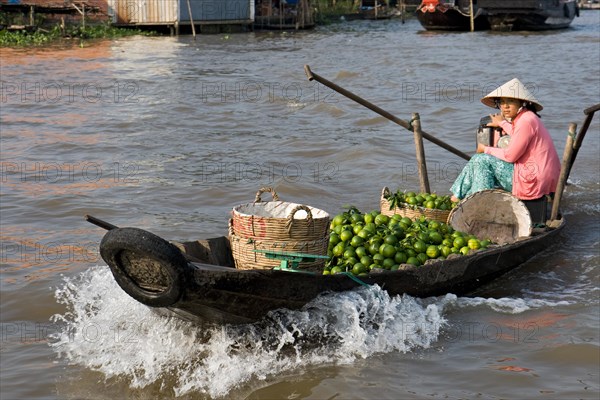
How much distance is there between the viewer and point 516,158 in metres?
5.83

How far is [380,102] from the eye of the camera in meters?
14.0

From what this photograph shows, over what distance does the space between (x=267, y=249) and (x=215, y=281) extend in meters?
0.51

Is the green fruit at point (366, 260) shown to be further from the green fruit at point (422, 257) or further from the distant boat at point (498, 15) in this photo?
the distant boat at point (498, 15)

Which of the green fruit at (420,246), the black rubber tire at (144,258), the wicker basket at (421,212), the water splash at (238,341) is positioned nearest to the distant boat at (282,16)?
the wicker basket at (421,212)

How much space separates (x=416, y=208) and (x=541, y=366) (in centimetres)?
173

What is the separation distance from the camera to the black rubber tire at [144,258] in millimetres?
3631

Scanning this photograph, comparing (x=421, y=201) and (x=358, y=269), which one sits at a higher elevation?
(x=421, y=201)

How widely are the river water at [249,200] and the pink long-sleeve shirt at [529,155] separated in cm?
54

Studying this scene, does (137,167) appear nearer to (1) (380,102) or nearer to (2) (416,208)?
(2) (416,208)

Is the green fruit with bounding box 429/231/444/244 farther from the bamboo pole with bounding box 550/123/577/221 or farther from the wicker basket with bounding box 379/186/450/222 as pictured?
the bamboo pole with bounding box 550/123/577/221

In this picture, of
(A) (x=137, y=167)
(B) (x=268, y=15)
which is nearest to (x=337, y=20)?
(B) (x=268, y=15)

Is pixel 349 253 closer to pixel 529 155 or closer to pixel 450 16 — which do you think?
pixel 529 155

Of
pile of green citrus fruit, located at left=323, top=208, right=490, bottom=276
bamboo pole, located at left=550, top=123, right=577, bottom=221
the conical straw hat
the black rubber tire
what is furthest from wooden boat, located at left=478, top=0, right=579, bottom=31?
the black rubber tire

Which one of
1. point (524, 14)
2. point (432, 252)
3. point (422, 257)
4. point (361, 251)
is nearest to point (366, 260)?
point (361, 251)
